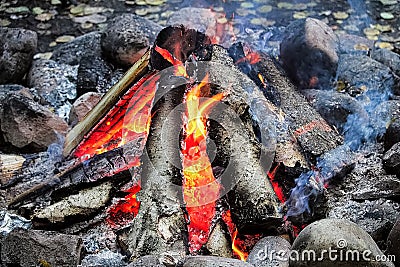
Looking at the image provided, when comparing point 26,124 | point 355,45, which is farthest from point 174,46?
point 355,45

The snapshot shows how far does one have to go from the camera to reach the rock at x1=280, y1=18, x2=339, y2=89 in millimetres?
3189

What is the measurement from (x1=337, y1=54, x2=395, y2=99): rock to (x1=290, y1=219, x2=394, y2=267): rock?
161 cm

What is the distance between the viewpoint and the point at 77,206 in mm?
2463

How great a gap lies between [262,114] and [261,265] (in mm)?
801

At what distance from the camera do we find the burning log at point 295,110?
103 inches

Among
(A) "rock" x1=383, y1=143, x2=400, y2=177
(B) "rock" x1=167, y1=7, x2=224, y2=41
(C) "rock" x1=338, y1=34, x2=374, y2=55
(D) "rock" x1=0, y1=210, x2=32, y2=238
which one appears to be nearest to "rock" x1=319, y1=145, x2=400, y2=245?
(A) "rock" x1=383, y1=143, x2=400, y2=177

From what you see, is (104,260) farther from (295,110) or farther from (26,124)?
(295,110)

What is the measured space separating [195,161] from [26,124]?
103 cm

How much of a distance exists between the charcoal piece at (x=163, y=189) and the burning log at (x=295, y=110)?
55 cm

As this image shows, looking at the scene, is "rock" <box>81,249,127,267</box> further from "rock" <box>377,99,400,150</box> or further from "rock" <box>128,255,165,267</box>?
"rock" <box>377,99,400,150</box>

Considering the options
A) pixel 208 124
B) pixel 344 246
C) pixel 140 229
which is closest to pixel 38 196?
pixel 140 229

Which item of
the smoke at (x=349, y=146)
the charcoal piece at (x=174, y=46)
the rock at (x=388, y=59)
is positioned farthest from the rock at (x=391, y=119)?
the charcoal piece at (x=174, y=46)

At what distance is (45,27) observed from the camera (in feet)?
16.1

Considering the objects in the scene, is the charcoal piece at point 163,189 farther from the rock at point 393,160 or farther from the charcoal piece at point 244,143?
the rock at point 393,160
